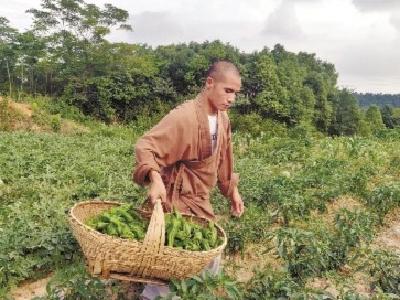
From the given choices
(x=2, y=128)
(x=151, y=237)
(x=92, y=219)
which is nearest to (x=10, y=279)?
(x=92, y=219)

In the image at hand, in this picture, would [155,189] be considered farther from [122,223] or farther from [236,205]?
[236,205]

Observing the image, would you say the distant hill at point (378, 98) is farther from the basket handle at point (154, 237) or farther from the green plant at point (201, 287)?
the basket handle at point (154, 237)

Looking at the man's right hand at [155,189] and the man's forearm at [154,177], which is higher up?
the man's forearm at [154,177]

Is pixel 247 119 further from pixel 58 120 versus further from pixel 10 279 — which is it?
pixel 10 279

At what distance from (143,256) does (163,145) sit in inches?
28.4

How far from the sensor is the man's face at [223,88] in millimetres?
2861

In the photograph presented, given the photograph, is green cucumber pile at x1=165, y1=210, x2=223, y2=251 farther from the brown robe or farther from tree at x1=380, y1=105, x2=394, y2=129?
tree at x1=380, y1=105, x2=394, y2=129

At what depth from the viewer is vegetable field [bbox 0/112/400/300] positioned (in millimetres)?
3061

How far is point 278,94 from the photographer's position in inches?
1348

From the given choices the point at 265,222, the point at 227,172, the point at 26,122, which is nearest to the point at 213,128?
the point at 227,172

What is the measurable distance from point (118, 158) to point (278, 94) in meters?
25.2

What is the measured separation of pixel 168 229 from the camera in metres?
2.60

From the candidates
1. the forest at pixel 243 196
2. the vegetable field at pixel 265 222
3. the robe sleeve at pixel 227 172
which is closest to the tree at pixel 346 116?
the forest at pixel 243 196

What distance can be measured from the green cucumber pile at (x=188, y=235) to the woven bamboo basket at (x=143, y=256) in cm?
9
